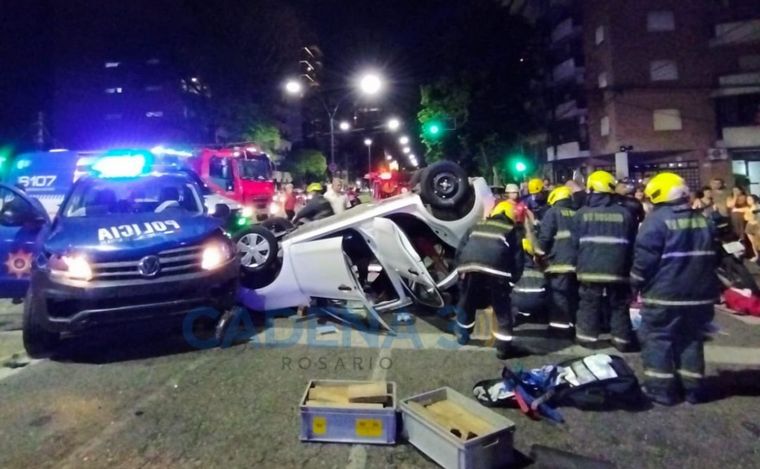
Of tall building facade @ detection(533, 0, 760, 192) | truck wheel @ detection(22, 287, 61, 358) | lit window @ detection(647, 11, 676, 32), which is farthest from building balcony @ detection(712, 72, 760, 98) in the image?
truck wheel @ detection(22, 287, 61, 358)

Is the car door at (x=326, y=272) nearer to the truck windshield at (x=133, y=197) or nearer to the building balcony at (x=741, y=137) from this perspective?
the truck windshield at (x=133, y=197)

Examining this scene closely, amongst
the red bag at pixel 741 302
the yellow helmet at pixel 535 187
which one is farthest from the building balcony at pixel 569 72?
the red bag at pixel 741 302

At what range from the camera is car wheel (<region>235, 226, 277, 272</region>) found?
7.29 m

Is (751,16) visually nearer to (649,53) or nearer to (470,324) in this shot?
(649,53)

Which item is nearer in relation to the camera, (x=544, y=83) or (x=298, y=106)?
(x=544, y=83)

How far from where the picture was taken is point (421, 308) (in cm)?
746

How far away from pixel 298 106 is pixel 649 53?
42715 mm

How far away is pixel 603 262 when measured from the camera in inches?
215

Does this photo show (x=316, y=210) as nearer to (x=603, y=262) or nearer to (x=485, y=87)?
(x=603, y=262)

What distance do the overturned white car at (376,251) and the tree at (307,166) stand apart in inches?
1363

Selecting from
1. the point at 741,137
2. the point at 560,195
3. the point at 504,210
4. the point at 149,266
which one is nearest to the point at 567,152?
the point at 741,137

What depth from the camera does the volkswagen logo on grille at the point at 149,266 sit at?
5.45m

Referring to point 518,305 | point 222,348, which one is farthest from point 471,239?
point 222,348

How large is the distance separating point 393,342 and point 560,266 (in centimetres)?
202
